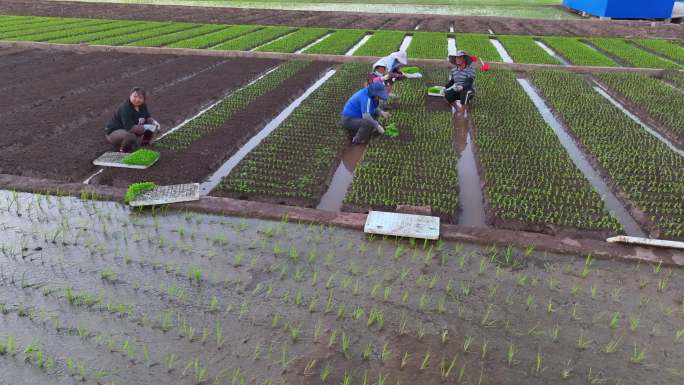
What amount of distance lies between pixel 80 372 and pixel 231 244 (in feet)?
6.48

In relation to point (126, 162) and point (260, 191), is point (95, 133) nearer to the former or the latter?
point (126, 162)

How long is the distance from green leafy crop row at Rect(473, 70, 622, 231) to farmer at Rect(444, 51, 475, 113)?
0.40 metres

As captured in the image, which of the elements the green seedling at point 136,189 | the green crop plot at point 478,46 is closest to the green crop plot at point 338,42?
the green crop plot at point 478,46

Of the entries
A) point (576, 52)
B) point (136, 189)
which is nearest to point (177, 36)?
point (136, 189)

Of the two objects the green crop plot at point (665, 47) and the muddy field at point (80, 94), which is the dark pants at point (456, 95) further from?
the green crop plot at point (665, 47)

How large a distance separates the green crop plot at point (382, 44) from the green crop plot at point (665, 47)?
9.33 m

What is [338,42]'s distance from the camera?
16.5 meters

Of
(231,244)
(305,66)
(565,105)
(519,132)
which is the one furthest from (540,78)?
(231,244)

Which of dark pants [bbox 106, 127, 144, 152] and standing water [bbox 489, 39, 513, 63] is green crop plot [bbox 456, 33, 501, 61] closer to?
standing water [bbox 489, 39, 513, 63]

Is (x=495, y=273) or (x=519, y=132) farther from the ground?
(x=519, y=132)

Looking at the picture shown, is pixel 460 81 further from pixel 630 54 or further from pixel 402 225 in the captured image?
pixel 630 54

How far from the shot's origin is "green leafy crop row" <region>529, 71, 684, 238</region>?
5.70 meters

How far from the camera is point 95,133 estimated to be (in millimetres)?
7758

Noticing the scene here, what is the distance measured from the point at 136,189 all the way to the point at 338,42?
1257 centimetres
